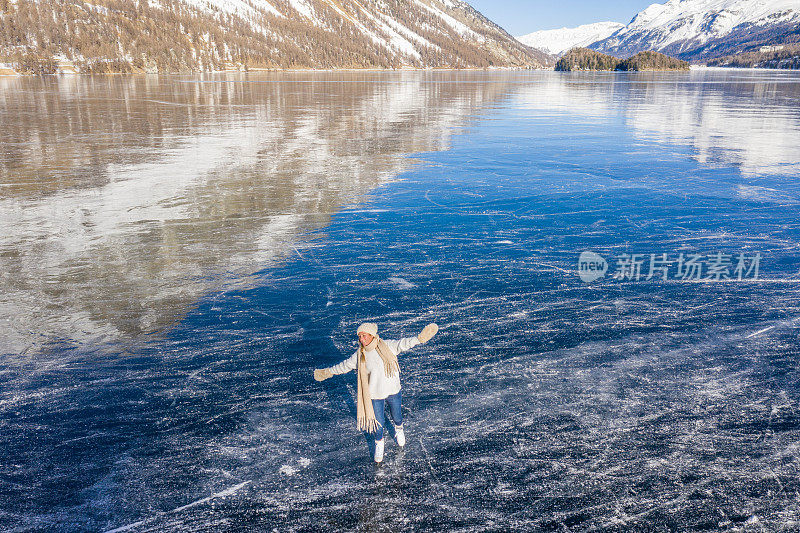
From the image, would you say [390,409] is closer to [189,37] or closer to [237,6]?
[189,37]

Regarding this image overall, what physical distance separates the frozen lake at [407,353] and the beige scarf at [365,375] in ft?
1.16

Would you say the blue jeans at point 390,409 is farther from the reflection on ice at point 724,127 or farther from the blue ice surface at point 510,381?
the reflection on ice at point 724,127

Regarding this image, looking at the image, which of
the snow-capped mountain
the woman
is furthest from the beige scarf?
the snow-capped mountain

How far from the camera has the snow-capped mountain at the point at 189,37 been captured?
99.9 m

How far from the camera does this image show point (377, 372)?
3.79 meters

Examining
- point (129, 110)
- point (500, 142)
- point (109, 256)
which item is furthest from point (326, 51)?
point (109, 256)

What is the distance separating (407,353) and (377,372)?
1629 mm

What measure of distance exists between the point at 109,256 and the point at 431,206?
5.72 meters

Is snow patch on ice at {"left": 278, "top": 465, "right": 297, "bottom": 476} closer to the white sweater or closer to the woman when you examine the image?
the woman

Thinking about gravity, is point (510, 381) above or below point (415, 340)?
below

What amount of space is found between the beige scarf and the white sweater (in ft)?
0.10

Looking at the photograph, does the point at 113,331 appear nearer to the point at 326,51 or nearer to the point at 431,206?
the point at 431,206

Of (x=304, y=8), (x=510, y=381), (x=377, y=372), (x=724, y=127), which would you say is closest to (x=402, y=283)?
(x=510, y=381)

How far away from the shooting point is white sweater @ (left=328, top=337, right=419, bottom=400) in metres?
3.78
